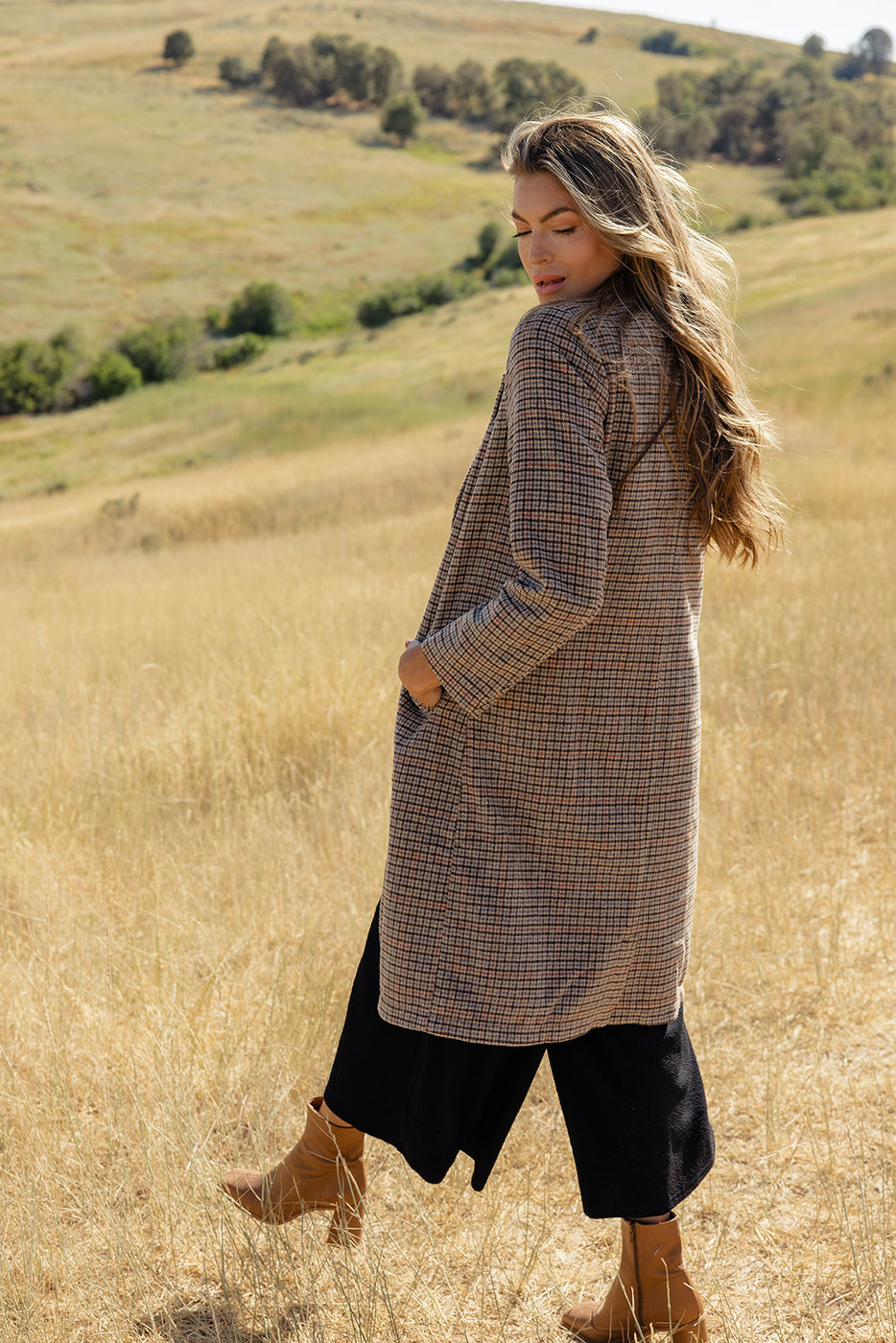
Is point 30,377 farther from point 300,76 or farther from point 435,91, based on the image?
point 435,91

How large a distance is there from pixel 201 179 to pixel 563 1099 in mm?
86776

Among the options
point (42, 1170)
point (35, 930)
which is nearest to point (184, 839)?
point (35, 930)

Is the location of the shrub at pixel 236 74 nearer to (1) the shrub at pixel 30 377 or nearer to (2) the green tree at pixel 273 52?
(2) the green tree at pixel 273 52

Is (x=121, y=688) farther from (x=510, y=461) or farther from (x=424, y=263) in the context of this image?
(x=424, y=263)

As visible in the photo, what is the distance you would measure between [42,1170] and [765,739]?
10.3 feet

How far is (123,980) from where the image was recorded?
9.78 feet

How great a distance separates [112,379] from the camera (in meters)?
48.8

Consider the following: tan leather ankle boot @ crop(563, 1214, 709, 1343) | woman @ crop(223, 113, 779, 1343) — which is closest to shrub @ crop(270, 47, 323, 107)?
woman @ crop(223, 113, 779, 1343)

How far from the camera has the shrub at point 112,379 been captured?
4875cm

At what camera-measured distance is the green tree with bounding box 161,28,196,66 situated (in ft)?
356

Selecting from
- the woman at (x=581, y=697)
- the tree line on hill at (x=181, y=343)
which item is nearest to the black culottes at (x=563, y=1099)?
the woman at (x=581, y=697)

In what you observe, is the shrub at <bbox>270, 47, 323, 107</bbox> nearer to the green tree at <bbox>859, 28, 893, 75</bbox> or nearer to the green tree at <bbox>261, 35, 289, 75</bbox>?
the green tree at <bbox>261, 35, 289, 75</bbox>

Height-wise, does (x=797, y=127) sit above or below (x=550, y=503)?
below

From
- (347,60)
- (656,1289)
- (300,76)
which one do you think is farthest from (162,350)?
(347,60)
